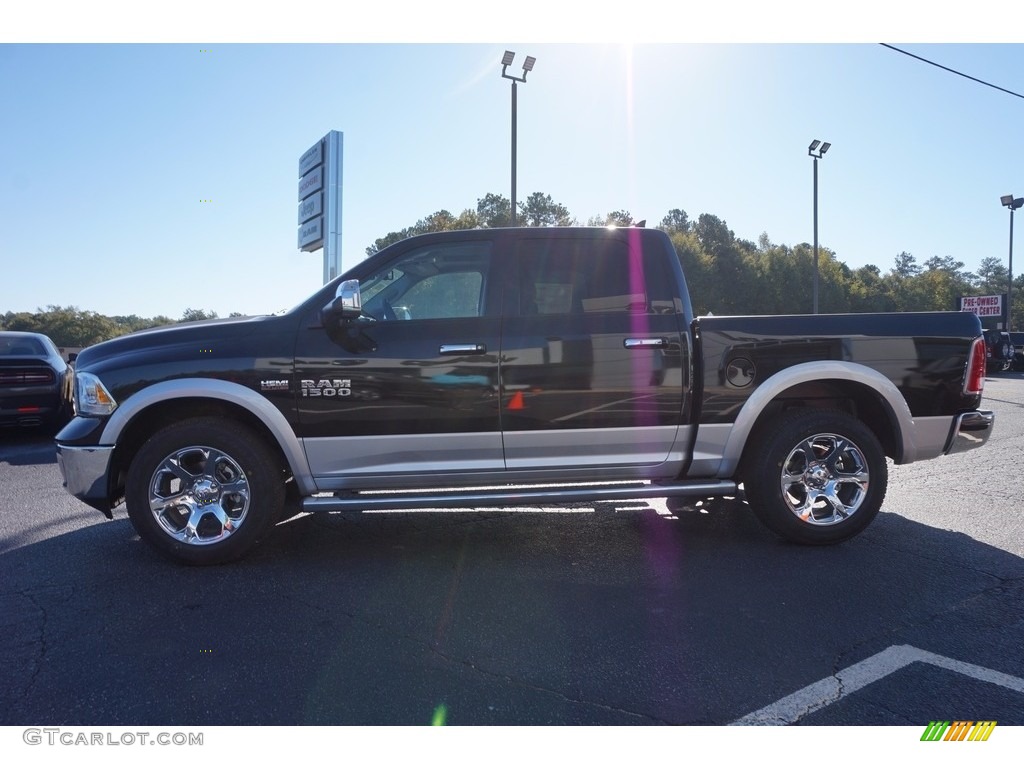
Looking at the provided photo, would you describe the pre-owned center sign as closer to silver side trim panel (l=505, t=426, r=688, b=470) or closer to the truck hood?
silver side trim panel (l=505, t=426, r=688, b=470)

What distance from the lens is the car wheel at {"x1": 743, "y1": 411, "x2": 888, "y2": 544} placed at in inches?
184

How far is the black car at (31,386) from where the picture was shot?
934 cm

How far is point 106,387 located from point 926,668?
14.6 feet

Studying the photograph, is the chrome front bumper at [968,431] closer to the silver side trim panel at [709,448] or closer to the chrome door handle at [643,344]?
the silver side trim panel at [709,448]

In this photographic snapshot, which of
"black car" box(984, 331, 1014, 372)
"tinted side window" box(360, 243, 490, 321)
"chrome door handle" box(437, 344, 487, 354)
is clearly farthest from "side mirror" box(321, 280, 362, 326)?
"black car" box(984, 331, 1014, 372)

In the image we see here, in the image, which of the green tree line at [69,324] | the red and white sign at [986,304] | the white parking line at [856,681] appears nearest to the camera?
the white parking line at [856,681]

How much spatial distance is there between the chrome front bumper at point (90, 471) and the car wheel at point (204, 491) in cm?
14

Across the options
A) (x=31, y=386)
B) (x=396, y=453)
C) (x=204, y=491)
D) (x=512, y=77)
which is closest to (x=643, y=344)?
(x=396, y=453)

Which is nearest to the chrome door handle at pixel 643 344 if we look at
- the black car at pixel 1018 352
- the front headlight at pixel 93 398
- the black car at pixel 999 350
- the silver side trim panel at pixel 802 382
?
the silver side trim panel at pixel 802 382

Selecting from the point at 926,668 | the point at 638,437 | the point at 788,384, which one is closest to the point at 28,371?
the point at 638,437

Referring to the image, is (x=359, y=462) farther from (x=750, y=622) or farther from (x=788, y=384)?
(x=788, y=384)

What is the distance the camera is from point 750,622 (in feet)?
11.7

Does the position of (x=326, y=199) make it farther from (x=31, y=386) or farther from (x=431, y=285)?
(x=431, y=285)

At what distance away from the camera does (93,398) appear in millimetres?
4395
